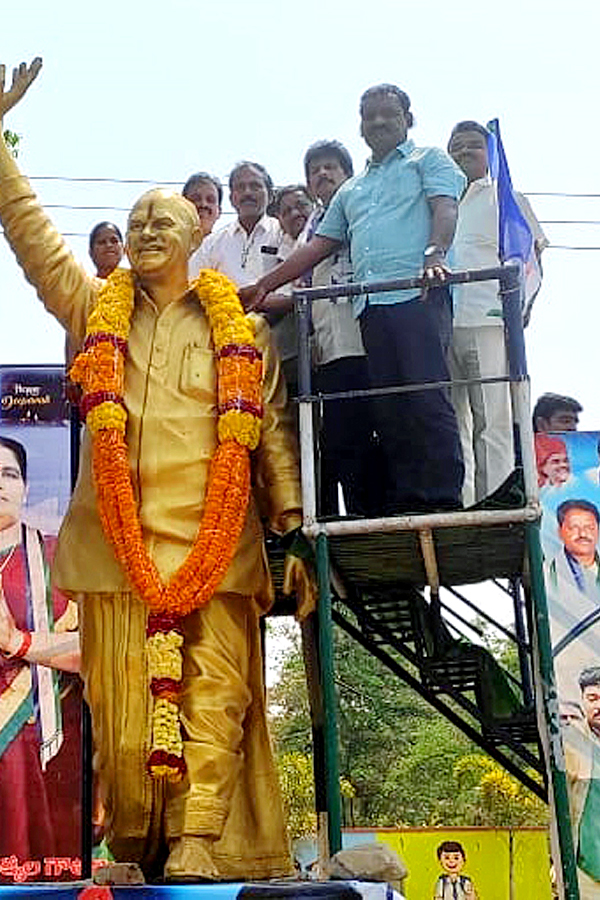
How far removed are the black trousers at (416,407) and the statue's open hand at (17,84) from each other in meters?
1.54

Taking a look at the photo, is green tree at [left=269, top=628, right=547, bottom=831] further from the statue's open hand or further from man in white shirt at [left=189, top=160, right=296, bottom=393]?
the statue's open hand

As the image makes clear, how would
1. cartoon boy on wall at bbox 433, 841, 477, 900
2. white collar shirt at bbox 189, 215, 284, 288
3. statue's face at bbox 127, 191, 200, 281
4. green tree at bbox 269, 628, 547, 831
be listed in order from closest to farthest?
statue's face at bbox 127, 191, 200, 281 < white collar shirt at bbox 189, 215, 284, 288 < cartoon boy on wall at bbox 433, 841, 477, 900 < green tree at bbox 269, 628, 547, 831

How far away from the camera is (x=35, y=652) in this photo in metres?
7.94

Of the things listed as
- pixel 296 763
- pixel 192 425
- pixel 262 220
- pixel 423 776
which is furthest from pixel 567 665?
pixel 423 776

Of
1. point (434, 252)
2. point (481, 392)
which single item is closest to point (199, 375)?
point (434, 252)

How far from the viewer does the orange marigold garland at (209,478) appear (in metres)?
4.11

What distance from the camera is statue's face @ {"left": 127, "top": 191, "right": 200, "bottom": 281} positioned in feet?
15.4

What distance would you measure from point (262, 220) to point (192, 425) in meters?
1.46

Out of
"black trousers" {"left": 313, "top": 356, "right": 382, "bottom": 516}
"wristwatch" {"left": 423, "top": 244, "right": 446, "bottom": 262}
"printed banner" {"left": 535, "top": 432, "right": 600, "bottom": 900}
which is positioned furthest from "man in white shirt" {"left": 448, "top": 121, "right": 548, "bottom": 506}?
"printed banner" {"left": 535, "top": 432, "right": 600, "bottom": 900}

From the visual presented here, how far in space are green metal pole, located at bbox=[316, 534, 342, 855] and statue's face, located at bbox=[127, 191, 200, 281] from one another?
45.6 inches

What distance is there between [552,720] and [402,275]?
1.67 meters

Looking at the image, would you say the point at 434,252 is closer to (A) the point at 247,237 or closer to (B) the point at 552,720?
(A) the point at 247,237

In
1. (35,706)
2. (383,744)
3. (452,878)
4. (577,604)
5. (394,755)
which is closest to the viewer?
(35,706)

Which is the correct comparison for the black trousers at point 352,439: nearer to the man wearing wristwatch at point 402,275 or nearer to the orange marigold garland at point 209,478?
the man wearing wristwatch at point 402,275
